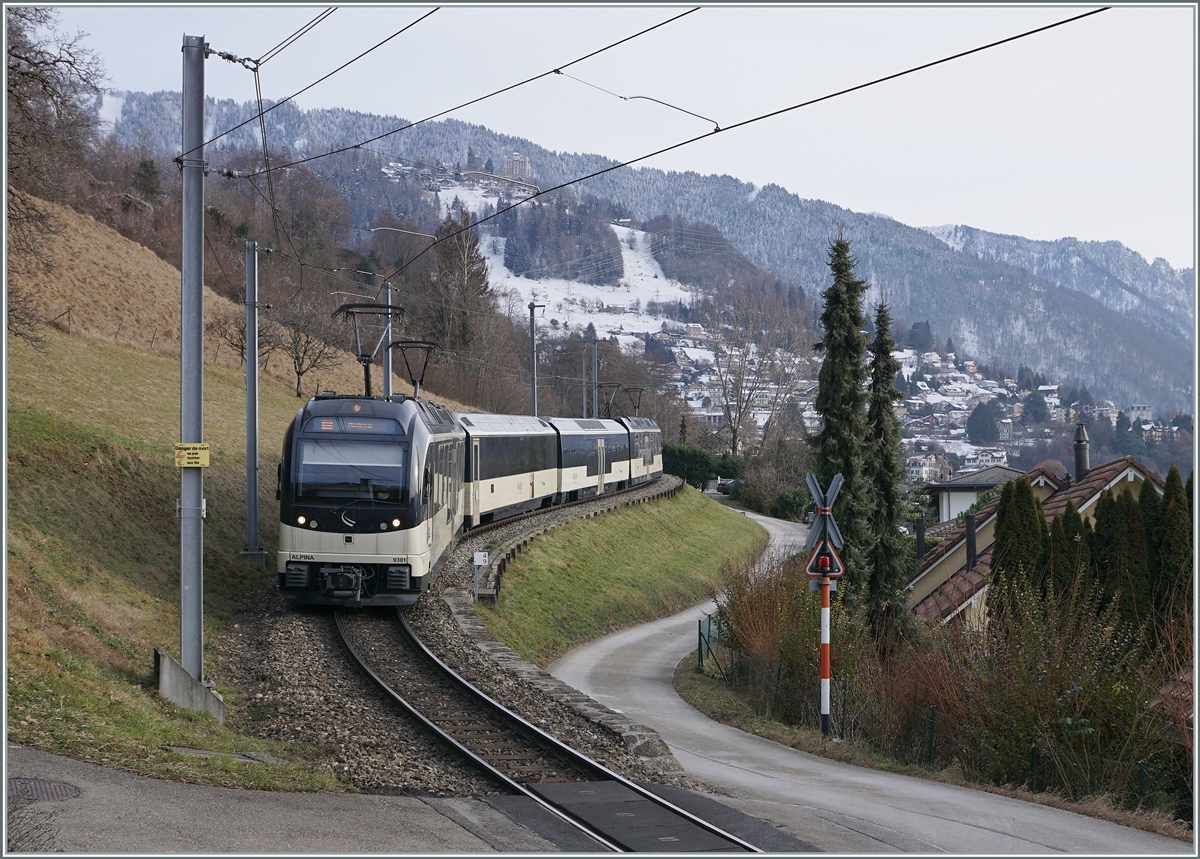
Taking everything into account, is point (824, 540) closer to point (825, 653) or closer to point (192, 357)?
point (825, 653)

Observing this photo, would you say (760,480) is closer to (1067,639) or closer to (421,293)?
(421,293)

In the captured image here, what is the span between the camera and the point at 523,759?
10.7 m

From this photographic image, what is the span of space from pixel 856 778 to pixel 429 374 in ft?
206

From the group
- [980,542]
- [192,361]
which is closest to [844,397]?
[980,542]

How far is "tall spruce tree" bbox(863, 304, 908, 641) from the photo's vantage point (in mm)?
28641

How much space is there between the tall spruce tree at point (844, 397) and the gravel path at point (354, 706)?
13.0m

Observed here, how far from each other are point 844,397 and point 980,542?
346 inches

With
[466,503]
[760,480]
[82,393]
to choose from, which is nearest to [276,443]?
[82,393]

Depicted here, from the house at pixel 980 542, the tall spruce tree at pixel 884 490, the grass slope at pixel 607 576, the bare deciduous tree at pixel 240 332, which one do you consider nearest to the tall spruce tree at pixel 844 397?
the tall spruce tree at pixel 884 490

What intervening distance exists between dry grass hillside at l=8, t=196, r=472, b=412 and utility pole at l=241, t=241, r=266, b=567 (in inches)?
605

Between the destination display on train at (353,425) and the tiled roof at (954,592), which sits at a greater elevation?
the destination display on train at (353,425)

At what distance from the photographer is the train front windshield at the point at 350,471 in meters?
17.0

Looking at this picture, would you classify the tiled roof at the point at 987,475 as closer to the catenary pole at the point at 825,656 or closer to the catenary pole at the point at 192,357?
the catenary pole at the point at 825,656

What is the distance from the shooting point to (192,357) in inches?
494
